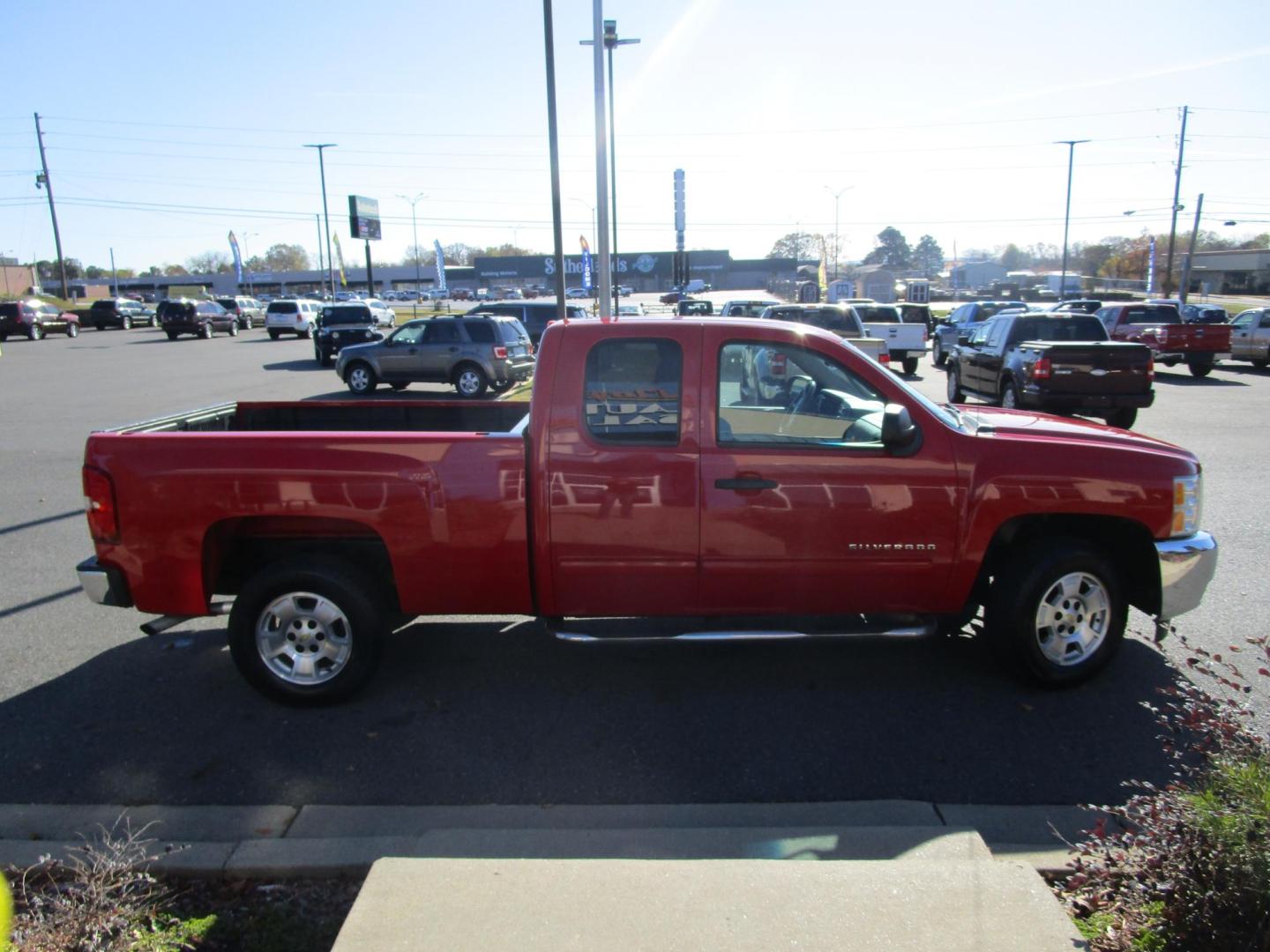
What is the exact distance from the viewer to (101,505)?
14.8ft

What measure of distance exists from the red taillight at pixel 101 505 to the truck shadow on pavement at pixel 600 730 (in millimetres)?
959

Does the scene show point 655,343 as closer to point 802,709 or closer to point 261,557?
point 802,709

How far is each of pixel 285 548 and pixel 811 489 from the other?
2.77m

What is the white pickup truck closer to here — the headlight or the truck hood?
the truck hood

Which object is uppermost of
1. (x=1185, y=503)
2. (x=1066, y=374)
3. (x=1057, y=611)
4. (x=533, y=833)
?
(x=1185, y=503)

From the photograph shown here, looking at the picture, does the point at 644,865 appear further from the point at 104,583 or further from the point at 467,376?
the point at 467,376

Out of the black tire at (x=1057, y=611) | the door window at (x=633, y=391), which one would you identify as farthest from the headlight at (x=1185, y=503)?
the door window at (x=633, y=391)

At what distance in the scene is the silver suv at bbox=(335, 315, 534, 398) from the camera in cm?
2041

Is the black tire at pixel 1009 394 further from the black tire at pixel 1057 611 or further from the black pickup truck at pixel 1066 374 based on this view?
the black tire at pixel 1057 611

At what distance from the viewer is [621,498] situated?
4430mm

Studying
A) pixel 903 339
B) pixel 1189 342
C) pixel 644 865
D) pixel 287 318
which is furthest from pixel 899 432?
pixel 287 318

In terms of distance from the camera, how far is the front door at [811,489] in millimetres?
4441

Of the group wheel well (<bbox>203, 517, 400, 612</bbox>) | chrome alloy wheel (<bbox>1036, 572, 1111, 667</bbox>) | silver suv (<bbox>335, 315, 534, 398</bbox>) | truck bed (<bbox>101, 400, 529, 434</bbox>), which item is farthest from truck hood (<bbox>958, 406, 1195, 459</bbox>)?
silver suv (<bbox>335, 315, 534, 398</bbox>)

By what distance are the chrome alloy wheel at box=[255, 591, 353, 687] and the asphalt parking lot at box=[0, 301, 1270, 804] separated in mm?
227
